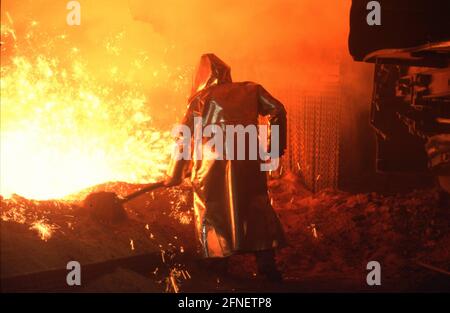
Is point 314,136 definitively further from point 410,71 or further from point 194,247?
point 194,247

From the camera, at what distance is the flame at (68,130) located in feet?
20.3

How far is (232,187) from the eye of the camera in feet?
16.0

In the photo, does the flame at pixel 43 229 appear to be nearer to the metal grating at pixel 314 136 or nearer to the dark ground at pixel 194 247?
the dark ground at pixel 194 247

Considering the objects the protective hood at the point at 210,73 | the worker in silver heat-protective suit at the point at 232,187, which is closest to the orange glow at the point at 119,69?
the worker in silver heat-protective suit at the point at 232,187

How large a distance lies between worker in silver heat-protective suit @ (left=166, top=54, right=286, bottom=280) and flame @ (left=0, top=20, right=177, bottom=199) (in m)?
1.84

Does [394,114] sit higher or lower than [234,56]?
lower

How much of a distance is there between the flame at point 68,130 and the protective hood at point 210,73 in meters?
1.97

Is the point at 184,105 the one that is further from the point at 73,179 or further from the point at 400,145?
the point at 400,145

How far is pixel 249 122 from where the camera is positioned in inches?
197

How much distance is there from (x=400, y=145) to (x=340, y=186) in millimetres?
1813

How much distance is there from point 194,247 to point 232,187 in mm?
1069

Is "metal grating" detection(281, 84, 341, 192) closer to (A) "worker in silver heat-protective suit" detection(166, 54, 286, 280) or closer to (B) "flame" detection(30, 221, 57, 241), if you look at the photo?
(A) "worker in silver heat-protective suit" detection(166, 54, 286, 280)
